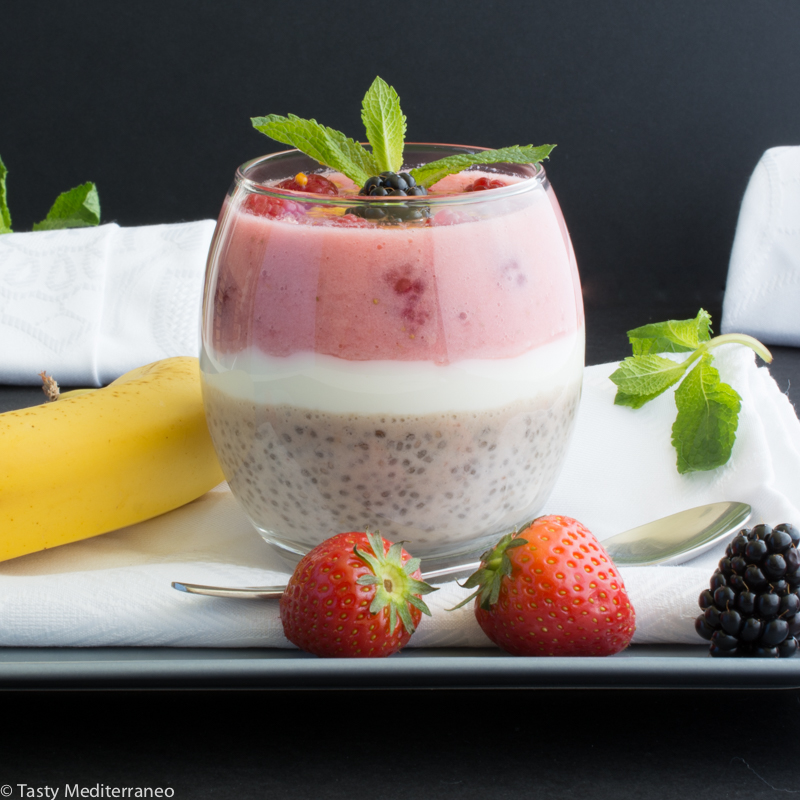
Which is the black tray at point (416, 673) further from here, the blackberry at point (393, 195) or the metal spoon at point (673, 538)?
the blackberry at point (393, 195)

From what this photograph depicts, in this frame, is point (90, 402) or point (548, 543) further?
point (90, 402)

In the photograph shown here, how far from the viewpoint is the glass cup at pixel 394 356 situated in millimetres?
619

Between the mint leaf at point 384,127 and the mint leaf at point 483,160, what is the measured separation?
0.02 metres

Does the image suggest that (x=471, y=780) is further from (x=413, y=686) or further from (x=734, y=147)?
(x=734, y=147)

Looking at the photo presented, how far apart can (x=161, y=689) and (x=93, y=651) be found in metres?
0.11

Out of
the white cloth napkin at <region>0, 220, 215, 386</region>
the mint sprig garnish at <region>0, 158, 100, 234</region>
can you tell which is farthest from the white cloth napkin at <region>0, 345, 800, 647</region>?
the mint sprig garnish at <region>0, 158, 100, 234</region>

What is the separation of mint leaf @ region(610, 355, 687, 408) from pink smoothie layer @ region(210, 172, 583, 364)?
283 millimetres

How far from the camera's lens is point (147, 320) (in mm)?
1337

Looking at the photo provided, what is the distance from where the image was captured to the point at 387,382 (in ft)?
2.05

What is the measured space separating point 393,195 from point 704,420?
14.5 inches

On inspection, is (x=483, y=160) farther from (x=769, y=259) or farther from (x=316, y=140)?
(x=769, y=259)

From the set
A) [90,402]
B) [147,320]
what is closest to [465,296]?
[90,402]

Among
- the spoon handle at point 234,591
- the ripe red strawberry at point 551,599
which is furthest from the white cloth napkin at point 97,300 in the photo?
the ripe red strawberry at point 551,599

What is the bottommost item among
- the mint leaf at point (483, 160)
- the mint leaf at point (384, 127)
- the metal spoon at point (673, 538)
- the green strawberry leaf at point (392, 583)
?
the metal spoon at point (673, 538)
